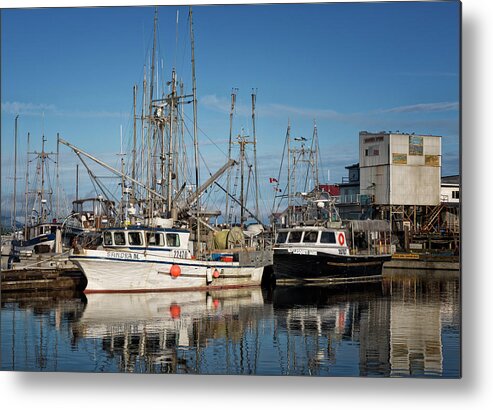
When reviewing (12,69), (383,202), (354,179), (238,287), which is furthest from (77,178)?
(354,179)

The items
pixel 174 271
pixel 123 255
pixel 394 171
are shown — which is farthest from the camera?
pixel 394 171

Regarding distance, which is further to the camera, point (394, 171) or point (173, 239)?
point (394, 171)

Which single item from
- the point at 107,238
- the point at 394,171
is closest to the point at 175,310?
the point at 107,238

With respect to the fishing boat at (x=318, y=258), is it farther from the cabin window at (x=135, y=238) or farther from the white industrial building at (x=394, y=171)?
the cabin window at (x=135, y=238)

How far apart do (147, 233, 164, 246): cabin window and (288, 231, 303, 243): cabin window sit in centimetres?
641

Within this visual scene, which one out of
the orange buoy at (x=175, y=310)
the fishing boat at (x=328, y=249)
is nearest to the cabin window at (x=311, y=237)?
the fishing boat at (x=328, y=249)

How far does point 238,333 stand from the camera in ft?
48.5

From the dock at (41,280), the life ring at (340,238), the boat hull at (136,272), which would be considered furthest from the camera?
the life ring at (340,238)

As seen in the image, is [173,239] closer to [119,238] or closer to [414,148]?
[119,238]

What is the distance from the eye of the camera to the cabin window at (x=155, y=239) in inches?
886

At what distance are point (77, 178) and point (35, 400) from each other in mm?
8069

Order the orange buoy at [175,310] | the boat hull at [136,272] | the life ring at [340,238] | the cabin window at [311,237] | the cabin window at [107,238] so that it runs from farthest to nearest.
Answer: the life ring at [340,238], the cabin window at [311,237], the cabin window at [107,238], the boat hull at [136,272], the orange buoy at [175,310]

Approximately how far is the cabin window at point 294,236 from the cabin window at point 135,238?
6883 millimetres

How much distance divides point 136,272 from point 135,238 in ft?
4.27
